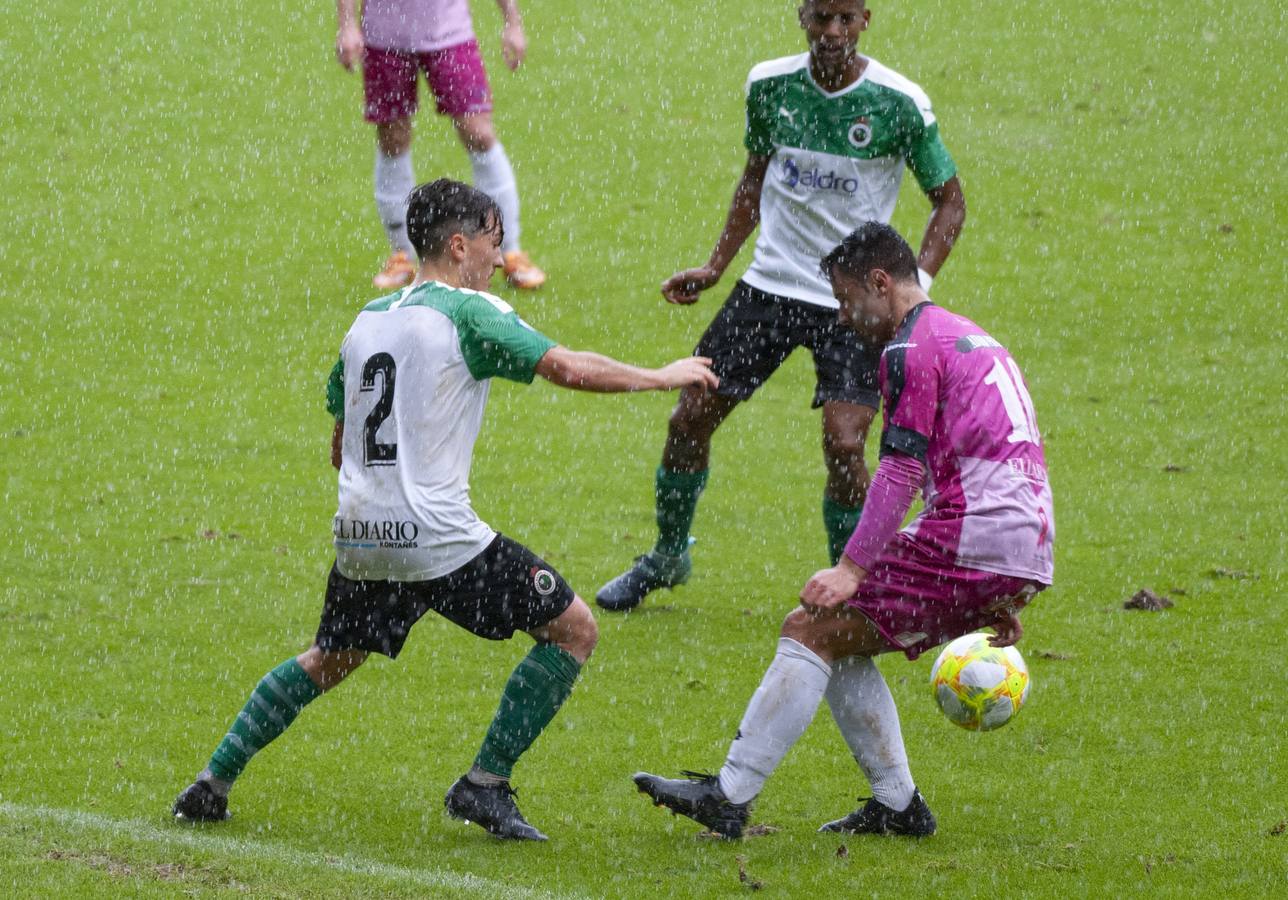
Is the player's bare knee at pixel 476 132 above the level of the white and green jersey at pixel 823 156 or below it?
below

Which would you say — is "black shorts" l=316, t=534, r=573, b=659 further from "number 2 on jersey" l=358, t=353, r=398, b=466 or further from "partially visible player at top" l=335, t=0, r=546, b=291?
"partially visible player at top" l=335, t=0, r=546, b=291

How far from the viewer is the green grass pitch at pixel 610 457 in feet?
17.0

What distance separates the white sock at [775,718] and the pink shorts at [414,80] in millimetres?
6707

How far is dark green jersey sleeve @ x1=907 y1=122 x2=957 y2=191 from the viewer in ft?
23.6

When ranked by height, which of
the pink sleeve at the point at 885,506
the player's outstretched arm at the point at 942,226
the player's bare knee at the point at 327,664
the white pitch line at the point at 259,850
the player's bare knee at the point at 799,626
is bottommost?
the white pitch line at the point at 259,850

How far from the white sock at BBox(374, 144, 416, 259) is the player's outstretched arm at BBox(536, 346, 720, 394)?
21.3 ft

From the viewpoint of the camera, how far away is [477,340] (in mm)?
4859

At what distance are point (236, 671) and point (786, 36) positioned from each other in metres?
11.2

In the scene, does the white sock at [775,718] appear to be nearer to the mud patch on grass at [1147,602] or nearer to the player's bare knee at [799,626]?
the player's bare knee at [799,626]

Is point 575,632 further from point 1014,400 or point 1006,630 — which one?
point 1014,400

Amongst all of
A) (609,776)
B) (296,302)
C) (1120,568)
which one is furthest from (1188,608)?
(296,302)

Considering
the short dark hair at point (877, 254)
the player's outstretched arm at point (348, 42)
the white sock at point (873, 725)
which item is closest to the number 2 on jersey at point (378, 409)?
the short dark hair at point (877, 254)

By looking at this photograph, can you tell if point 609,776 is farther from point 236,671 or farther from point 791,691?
point 236,671

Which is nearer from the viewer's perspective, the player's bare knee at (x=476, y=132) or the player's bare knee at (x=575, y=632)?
the player's bare knee at (x=575, y=632)
